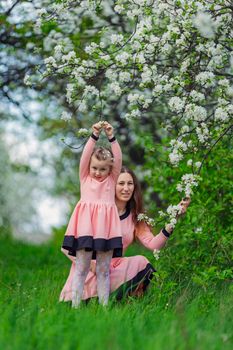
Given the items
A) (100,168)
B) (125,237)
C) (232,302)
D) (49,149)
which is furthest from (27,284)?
(49,149)

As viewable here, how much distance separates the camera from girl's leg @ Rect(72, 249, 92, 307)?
226 inches

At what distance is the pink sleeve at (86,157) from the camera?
5770mm

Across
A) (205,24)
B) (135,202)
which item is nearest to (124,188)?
(135,202)

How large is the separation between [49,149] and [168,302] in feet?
43.2

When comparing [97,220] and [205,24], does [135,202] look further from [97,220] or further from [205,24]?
[205,24]

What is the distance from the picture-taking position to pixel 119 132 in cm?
1246

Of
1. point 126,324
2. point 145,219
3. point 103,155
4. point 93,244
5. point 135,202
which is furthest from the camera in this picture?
point 135,202

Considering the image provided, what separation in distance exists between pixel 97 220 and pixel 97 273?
45 cm

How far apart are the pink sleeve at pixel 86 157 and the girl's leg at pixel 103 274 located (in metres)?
0.64

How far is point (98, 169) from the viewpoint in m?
5.86

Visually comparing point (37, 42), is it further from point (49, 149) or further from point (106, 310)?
point (49, 149)

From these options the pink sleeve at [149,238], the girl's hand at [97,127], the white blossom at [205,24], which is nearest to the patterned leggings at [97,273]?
the pink sleeve at [149,238]

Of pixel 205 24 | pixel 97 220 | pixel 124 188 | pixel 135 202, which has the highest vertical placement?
pixel 205 24

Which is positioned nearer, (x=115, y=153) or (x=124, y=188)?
(x=115, y=153)
